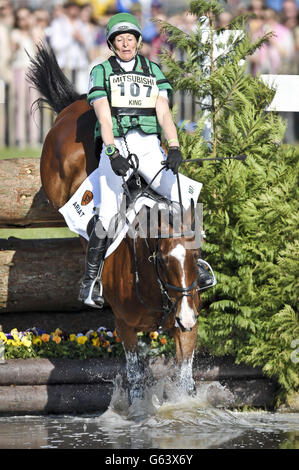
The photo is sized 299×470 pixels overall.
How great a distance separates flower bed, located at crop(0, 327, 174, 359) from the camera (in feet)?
22.5

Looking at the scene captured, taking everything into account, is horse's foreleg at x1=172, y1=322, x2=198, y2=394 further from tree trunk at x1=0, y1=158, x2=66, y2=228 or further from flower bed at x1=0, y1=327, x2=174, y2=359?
tree trunk at x1=0, y1=158, x2=66, y2=228

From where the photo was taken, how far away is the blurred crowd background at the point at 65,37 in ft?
42.5

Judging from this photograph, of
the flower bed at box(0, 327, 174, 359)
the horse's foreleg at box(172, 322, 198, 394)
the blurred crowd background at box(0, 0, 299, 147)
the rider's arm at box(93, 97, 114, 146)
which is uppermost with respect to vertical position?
the blurred crowd background at box(0, 0, 299, 147)

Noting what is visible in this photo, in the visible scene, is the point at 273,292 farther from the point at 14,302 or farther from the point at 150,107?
the point at 14,302

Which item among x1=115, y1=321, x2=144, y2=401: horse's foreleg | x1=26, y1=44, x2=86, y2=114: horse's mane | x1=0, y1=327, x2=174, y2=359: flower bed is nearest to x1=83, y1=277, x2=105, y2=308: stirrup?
x1=115, y1=321, x2=144, y2=401: horse's foreleg

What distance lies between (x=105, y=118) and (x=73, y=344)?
6.79 feet

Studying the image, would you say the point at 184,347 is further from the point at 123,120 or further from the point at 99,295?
the point at 123,120

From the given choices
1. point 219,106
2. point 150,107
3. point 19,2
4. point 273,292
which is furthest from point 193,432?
point 19,2

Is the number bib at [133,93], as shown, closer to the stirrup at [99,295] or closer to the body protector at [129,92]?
the body protector at [129,92]

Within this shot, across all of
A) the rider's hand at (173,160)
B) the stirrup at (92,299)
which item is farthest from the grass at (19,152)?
the rider's hand at (173,160)

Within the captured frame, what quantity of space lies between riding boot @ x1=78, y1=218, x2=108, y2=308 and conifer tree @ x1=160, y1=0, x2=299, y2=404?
907 millimetres

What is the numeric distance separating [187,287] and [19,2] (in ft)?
31.8

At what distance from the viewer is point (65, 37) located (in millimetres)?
13203
